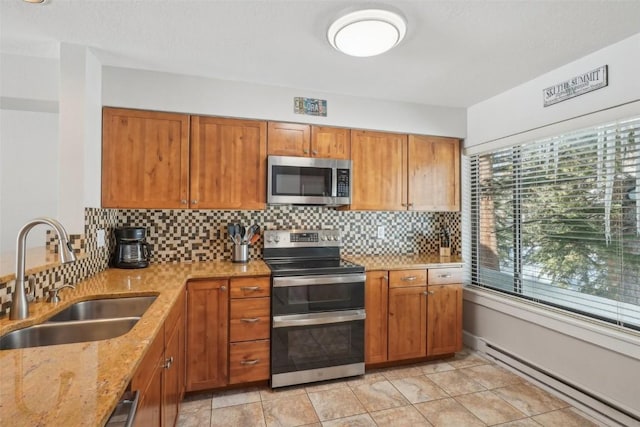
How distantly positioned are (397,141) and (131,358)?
263 cm

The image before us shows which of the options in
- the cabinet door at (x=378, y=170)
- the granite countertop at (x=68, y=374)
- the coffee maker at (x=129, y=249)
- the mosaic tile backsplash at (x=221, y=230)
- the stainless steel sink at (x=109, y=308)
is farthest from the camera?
the cabinet door at (x=378, y=170)

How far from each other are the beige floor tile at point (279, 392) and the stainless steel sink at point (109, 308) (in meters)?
1.09

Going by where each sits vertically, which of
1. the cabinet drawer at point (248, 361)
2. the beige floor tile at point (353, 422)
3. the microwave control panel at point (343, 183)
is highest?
the microwave control panel at point (343, 183)

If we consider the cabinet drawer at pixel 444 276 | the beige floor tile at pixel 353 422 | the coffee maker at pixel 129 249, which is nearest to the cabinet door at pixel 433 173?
the cabinet drawer at pixel 444 276

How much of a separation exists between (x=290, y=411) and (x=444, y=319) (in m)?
1.53

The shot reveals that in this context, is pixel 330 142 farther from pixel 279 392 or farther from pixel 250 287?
A: pixel 279 392

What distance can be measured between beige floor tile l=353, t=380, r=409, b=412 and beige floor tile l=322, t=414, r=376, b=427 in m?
0.11

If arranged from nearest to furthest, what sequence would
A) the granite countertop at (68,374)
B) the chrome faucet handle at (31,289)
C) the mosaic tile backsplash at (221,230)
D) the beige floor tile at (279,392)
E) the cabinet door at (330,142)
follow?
the granite countertop at (68,374) < the chrome faucet handle at (31,289) < the mosaic tile backsplash at (221,230) < the beige floor tile at (279,392) < the cabinet door at (330,142)

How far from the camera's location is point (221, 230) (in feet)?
9.42

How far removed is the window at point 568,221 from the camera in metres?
1.99

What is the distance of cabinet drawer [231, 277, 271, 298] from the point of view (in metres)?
2.34

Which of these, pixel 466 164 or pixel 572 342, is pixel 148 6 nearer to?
pixel 466 164

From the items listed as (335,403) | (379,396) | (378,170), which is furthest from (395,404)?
(378,170)

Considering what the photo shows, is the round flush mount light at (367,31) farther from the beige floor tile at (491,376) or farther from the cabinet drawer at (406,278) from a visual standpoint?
the beige floor tile at (491,376)
